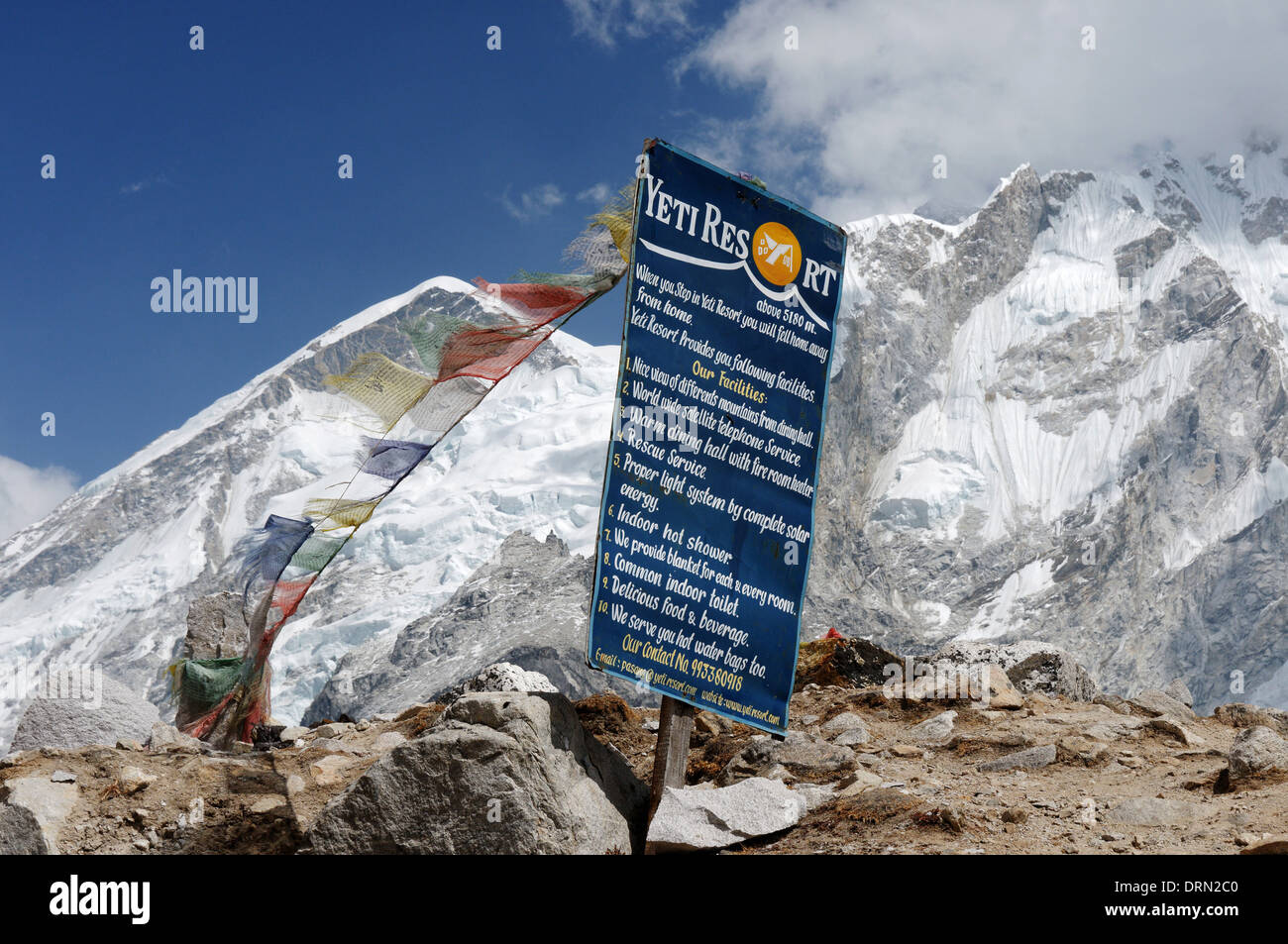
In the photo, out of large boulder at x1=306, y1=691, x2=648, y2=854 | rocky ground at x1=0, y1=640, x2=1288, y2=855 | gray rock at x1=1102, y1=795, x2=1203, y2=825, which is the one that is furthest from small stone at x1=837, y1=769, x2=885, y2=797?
large boulder at x1=306, y1=691, x2=648, y2=854

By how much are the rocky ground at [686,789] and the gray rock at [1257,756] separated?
13 mm

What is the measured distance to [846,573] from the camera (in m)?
198

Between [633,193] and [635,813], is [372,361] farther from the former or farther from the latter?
[635,813]

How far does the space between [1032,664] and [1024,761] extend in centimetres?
402

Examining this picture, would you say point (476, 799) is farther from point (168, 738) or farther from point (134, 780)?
point (168, 738)

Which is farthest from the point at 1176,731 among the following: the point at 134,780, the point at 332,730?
the point at 134,780

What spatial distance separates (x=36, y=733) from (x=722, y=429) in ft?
25.3

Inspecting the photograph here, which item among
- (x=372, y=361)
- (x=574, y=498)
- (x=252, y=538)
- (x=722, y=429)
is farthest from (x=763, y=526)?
(x=574, y=498)

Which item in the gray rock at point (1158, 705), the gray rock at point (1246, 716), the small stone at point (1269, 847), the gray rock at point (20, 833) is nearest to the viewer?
the small stone at point (1269, 847)

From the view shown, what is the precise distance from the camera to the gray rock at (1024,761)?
8.51 m

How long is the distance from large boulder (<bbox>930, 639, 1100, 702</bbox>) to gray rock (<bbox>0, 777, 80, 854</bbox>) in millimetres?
8254

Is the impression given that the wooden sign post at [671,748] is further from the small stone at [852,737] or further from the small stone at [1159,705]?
the small stone at [1159,705]

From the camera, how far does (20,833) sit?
24.0ft

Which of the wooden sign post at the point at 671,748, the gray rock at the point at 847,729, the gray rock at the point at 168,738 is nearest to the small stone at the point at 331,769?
the gray rock at the point at 168,738
